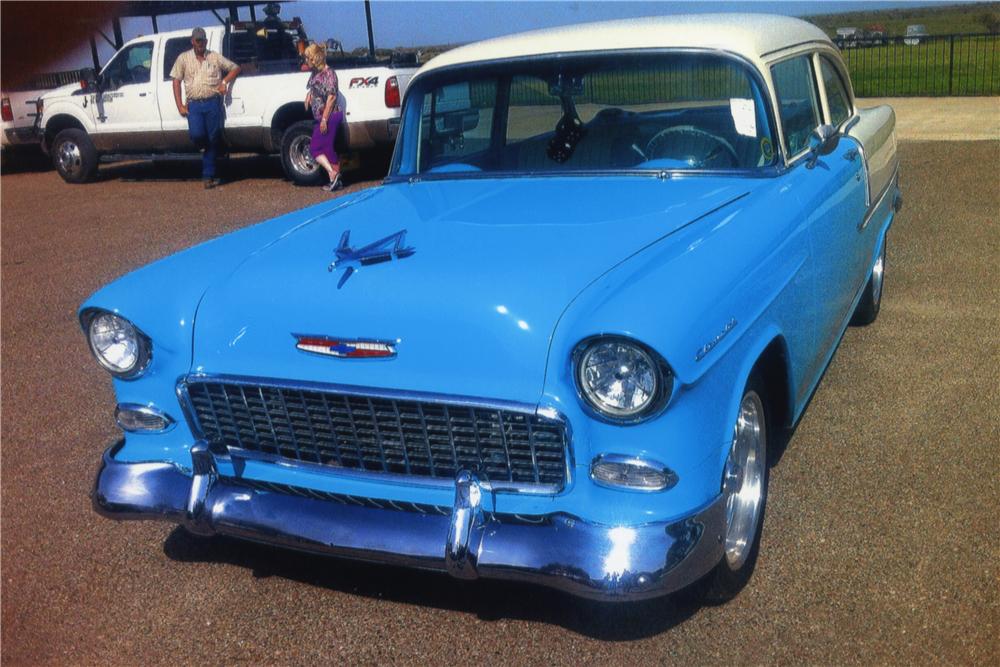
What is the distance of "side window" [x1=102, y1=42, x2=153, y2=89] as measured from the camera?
41.9 ft

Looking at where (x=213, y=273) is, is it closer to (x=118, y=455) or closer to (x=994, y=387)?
(x=118, y=455)

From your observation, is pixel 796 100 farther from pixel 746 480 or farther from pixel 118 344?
pixel 118 344

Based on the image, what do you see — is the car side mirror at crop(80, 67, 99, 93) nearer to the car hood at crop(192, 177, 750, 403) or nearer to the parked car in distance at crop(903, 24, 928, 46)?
the car hood at crop(192, 177, 750, 403)

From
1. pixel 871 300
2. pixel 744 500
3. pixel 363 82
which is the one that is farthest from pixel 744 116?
pixel 363 82

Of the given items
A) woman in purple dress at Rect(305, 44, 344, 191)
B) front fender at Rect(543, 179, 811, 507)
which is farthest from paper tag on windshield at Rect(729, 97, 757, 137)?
woman in purple dress at Rect(305, 44, 344, 191)

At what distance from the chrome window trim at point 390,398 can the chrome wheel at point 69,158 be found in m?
11.9

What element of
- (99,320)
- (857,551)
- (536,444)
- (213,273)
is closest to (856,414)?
(857,551)

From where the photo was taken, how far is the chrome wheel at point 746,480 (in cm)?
296

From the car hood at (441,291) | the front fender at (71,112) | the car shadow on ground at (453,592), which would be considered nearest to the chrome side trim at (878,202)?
the car hood at (441,291)

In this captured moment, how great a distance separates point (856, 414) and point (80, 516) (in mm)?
3120

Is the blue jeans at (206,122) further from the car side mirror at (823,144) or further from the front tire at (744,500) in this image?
the front tire at (744,500)

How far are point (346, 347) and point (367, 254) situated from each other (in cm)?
38

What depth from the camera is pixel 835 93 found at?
4844 mm

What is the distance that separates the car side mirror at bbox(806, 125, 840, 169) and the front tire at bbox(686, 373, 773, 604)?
3.85 ft
